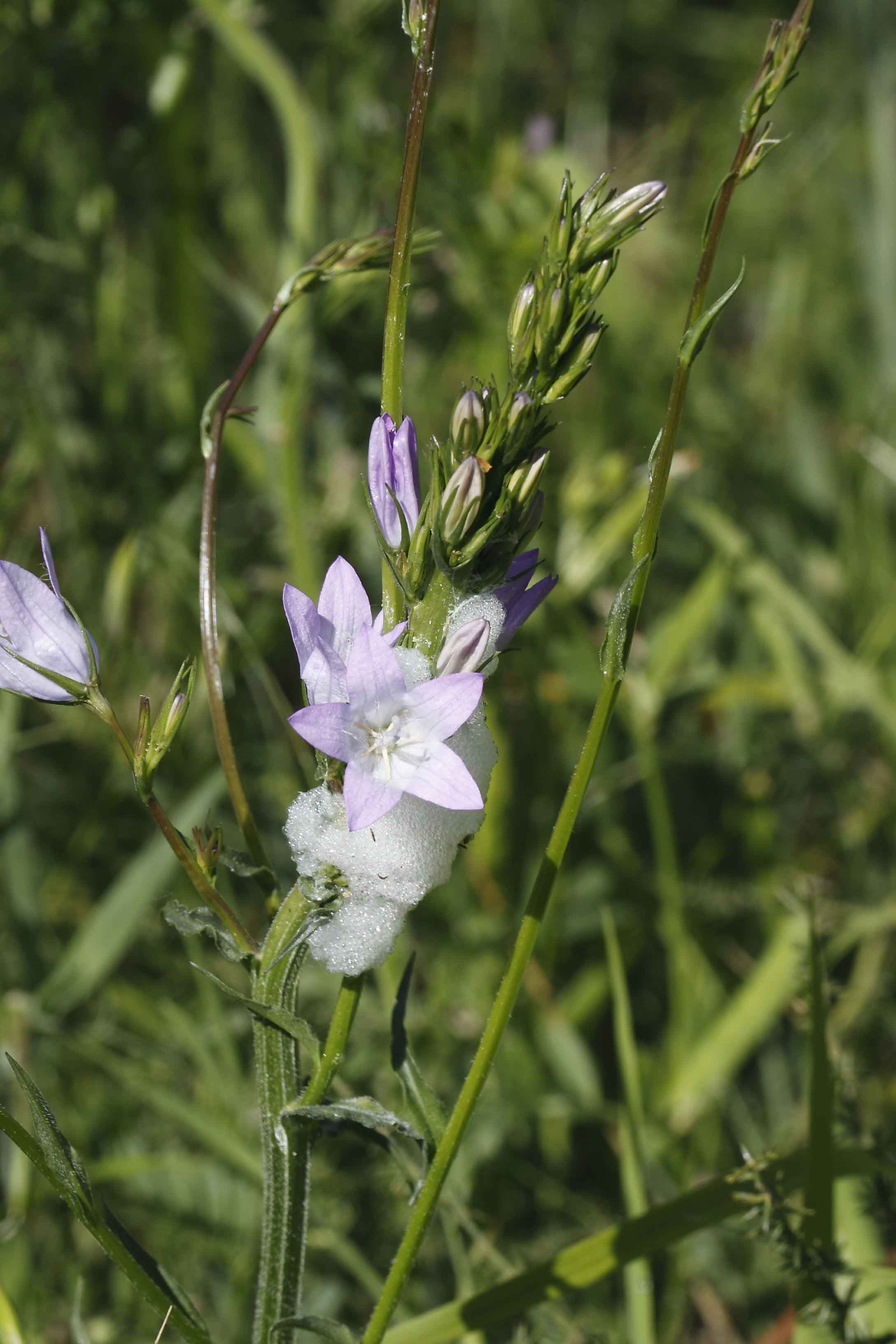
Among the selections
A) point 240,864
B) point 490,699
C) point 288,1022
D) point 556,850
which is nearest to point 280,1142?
point 288,1022

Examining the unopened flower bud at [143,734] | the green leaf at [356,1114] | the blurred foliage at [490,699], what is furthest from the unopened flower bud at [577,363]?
the blurred foliage at [490,699]

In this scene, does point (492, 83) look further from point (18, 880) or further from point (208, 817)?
point (208, 817)

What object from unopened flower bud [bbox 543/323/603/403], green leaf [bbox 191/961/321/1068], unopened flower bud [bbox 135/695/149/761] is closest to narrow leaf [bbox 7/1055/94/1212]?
green leaf [bbox 191/961/321/1068]

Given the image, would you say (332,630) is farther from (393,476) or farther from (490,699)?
(490,699)

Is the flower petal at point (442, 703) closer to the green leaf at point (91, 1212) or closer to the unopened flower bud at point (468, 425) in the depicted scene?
the unopened flower bud at point (468, 425)

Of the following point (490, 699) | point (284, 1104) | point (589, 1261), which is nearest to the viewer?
point (284, 1104)

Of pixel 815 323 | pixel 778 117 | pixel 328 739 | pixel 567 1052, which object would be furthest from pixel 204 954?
pixel 778 117

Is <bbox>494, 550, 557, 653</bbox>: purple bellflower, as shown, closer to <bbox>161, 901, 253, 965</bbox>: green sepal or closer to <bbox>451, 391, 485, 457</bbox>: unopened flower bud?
<bbox>451, 391, 485, 457</bbox>: unopened flower bud
